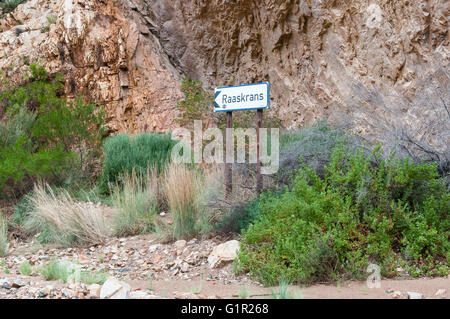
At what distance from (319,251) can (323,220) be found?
0.52m

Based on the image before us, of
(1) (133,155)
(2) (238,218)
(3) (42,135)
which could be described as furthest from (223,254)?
(3) (42,135)

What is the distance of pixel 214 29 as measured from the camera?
1486 cm

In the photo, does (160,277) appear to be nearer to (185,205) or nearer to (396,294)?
(185,205)

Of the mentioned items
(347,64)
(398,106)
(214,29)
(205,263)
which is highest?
(214,29)

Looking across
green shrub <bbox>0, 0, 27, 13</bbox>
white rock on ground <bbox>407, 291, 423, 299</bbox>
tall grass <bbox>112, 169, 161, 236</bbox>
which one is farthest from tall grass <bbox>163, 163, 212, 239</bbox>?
green shrub <bbox>0, 0, 27, 13</bbox>

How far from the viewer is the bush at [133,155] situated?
9.55 meters

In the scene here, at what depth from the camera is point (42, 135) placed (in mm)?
11023

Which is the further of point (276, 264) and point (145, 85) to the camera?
point (145, 85)

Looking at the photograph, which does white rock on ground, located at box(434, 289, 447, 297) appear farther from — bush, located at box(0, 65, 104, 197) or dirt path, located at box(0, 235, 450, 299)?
bush, located at box(0, 65, 104, 197)

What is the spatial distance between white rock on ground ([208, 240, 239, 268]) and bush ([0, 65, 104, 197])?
5.28m

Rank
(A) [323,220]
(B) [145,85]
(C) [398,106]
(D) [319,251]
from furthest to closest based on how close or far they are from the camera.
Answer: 1. (B) [145,85]
2. (C) [398,106]
3. (A) [323,220]
4. (D) [319,251]

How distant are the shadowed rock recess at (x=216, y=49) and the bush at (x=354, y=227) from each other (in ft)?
15.5

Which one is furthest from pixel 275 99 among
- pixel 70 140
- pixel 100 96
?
pixel 70 140

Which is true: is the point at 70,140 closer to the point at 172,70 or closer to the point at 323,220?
the point at 172,70
